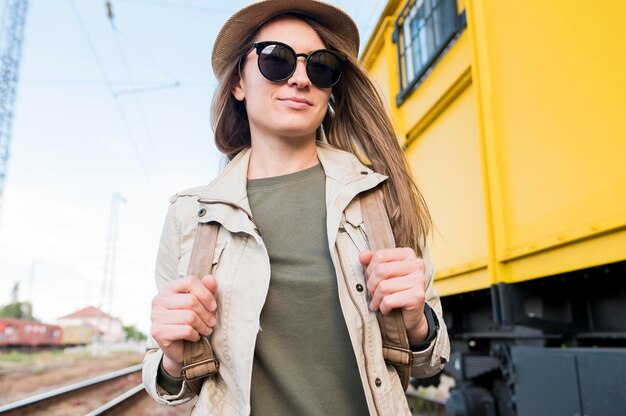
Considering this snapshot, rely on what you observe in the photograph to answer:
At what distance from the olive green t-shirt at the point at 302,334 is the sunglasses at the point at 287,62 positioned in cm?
43

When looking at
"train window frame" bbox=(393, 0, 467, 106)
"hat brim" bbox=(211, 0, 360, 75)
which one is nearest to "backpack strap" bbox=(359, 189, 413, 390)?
"hat brim" bbox=(211, 0, 360, 75)

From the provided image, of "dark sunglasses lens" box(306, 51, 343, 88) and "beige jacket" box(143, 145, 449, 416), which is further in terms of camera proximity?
"dark sunglasses lens" box(306, 51, 343, 88)

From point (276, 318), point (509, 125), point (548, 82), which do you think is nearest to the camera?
point (276, 318)

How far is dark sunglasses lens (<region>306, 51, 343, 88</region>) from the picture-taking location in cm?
155

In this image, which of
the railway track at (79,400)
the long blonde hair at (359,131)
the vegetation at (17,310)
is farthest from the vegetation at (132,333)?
the long blonde hair at (359,131)

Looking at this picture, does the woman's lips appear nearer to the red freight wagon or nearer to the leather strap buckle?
the leather strap buckle

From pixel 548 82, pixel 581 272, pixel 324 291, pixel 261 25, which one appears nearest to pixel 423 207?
pixel 324 291

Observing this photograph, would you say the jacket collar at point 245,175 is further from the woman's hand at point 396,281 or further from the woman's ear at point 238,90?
the woman's hand at point 396,281

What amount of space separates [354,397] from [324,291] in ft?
0.96

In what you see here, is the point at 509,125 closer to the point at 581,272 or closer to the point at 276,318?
the point at 581,272

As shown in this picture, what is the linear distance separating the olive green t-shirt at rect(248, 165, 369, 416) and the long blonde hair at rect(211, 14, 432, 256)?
0.82 feet

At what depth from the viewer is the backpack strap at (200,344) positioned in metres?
1.25

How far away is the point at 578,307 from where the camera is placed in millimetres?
2639

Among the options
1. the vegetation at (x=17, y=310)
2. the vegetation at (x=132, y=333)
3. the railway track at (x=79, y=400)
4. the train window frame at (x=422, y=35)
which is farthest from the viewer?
the vegetation at (x=132, y=333)
